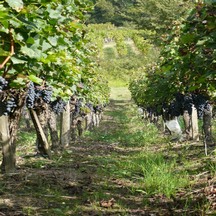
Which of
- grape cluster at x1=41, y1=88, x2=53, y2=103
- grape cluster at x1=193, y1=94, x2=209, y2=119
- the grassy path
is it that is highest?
grape cluster at x1=41, y1=88, x2=53, y2=103

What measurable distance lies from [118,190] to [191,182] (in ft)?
3.85

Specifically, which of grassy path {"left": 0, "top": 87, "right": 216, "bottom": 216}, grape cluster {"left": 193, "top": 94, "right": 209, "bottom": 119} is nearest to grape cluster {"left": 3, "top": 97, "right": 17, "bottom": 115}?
grassy path {"left": 0, "top": 87, "right": 216, "bottom": 216}

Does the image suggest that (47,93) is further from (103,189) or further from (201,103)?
(201,103)

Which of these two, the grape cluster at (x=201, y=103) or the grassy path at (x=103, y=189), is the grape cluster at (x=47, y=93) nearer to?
the grassy path at (x=103, y=189)

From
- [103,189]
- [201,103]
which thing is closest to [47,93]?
[103,189]

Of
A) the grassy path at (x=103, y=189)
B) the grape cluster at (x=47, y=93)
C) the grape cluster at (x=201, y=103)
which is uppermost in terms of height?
the grape cluster at (x=47, y=93)

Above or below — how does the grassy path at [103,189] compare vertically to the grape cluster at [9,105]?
below

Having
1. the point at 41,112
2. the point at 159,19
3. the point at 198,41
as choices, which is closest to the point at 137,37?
the point at 159,19

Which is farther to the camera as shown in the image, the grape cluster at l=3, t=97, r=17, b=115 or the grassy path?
the grape cluster at l=3, t=97, r=17, b=115

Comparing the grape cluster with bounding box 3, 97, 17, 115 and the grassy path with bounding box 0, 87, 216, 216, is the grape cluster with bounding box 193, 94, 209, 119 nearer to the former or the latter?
the grassy path with bounding box 0, 87, 216, 216

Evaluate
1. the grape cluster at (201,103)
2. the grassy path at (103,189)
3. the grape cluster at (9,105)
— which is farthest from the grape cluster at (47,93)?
the grape cluster at (201,103)

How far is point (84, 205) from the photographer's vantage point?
5316mm

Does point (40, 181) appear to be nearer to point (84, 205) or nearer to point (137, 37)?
point (84, 205)

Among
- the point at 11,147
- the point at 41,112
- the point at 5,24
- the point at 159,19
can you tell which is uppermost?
the point at 159,19
